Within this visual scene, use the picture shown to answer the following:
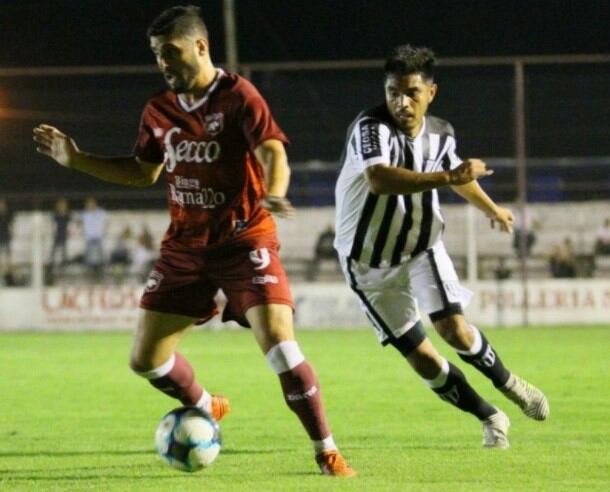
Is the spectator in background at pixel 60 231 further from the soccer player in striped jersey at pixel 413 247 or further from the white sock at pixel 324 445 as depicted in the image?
the white sock at pixel 324 445

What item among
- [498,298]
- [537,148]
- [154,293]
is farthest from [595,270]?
[154,293]

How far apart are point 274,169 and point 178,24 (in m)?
0.84

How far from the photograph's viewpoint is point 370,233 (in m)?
8.30

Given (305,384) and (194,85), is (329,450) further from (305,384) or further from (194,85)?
(194,85)

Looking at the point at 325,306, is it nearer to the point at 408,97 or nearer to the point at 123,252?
the point at 123,252

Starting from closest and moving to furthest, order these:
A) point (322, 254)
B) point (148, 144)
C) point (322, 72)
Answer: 1. point (148, 144)
2. point (322, 254)
3. point (322, 72)

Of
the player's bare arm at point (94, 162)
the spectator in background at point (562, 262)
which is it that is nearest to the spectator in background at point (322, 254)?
the spectator in background at point (562, 262)

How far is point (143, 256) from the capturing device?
22.1m

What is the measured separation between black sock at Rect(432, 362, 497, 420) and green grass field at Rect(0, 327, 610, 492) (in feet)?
0.64

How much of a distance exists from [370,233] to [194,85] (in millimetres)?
1530

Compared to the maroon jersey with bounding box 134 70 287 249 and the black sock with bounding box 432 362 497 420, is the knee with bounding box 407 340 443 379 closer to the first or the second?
the black sock with bounding box 432 362 497 420

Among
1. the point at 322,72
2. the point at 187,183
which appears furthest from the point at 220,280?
the point at 322,72

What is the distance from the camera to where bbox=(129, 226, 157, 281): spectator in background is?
2186 centimetres

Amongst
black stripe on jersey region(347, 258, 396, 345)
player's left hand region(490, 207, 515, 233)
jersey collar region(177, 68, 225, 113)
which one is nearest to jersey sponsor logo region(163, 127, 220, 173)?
jersey collar region(177, 68, 225, 113)
